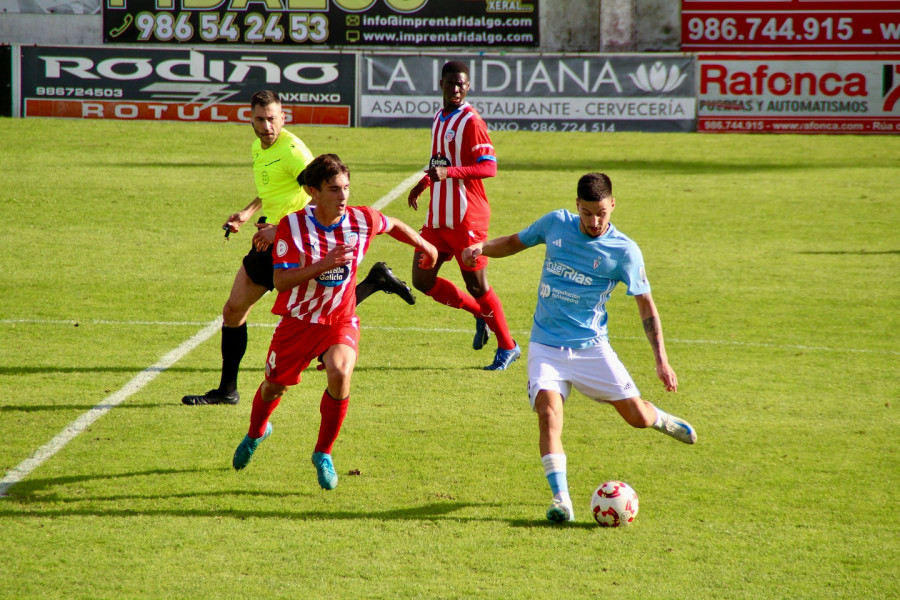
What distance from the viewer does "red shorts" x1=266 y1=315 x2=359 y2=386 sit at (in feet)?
19.8

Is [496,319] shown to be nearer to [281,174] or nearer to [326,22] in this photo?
[281,174]

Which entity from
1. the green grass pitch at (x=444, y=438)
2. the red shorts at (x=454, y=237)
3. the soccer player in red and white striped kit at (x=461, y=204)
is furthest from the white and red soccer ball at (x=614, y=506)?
the red shorts at (x=454, y=237)

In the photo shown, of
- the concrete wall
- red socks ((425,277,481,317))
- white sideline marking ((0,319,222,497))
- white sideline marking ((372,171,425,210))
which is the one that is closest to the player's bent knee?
white sideline marking ((0,319,222,497))

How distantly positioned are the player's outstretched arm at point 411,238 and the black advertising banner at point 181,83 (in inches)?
660

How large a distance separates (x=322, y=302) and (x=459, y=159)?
330 cm

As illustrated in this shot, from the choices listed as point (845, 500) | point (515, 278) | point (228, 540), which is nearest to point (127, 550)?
point (228, 540)

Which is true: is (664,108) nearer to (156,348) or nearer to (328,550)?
(156,348)

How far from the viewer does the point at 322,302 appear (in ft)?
19.9

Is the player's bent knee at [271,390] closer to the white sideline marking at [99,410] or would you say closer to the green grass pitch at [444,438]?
the green grass pitch at [444,438]

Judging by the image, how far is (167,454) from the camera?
21.7 feet

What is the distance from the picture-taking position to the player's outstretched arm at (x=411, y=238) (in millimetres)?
6328

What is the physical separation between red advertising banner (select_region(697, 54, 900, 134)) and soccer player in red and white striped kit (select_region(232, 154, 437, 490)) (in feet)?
60.6

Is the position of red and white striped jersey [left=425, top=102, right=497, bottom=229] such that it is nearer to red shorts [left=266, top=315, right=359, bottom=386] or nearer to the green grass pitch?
the green grass pitch

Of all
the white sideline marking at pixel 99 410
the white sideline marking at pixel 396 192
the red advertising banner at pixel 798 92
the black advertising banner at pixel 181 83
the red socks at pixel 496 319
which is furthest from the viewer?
the red advertising banner at pixel 798 92
